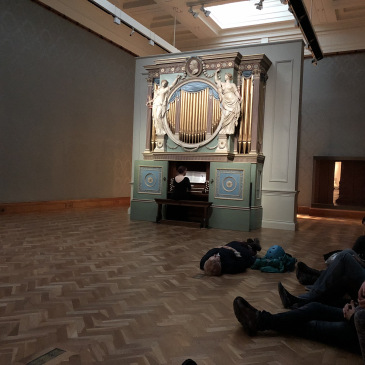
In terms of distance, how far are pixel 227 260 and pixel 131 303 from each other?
1357 mm

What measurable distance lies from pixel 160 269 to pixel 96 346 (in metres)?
1.87

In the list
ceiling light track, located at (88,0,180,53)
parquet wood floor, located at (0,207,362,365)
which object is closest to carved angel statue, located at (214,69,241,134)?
ceiling light track, located at (88,0,180,53)

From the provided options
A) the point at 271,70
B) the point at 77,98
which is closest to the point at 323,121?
the point at 271,70

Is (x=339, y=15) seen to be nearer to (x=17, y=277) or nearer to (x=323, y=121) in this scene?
(x=323, y=121)

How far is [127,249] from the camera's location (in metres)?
5.02

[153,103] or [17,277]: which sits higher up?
[153,103]

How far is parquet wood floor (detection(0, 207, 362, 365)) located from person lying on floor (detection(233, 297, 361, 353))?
2.1 inches

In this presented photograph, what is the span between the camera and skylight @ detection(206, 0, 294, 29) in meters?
11.0

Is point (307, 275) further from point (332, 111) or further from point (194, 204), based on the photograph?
point (332, 111)

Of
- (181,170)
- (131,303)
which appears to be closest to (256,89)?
(181,170)

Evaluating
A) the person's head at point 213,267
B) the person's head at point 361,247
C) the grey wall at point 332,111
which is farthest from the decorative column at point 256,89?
the grey wall at point 332,111

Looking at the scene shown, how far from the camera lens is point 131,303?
2.95m

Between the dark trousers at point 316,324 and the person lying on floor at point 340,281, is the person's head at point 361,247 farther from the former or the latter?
the dark trousers at point 316,324

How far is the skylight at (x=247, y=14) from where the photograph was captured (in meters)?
11.0
